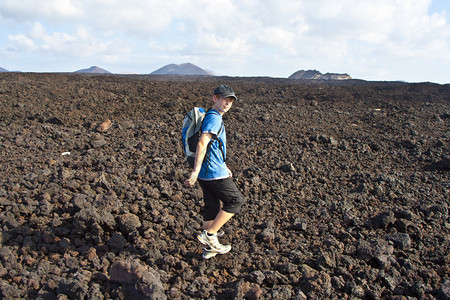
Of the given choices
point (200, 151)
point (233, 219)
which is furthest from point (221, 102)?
point (233, 219)

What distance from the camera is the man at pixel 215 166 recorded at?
277 centimetres

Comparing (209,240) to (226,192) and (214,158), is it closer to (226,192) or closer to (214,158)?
(226,192)

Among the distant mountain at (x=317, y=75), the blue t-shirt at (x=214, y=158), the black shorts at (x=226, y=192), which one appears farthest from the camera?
the distant mountain at (x=317, y=75)

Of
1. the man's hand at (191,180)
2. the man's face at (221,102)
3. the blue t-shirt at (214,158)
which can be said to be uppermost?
the man's face at (221,102)

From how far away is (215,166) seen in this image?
2.92m

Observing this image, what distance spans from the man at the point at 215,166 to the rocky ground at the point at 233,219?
0.46 meters

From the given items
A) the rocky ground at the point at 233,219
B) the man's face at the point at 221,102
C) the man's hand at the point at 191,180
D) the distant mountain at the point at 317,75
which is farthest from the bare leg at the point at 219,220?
the distant mountain at the point at 317,75

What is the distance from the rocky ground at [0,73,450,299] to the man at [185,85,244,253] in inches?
18.2

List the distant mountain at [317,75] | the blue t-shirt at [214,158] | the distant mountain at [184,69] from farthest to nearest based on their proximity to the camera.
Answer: the distant mountain at [184,69] → the distant mountain at [317,75] → the blue t-shirt at [214,158]

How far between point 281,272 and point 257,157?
3514mm

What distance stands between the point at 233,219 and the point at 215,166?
1379mm

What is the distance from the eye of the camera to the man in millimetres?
2773

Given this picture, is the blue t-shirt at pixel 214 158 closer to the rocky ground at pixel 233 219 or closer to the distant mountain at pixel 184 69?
the rocky ground at pixel 233 219

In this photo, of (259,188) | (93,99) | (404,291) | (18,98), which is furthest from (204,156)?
(18,98)
